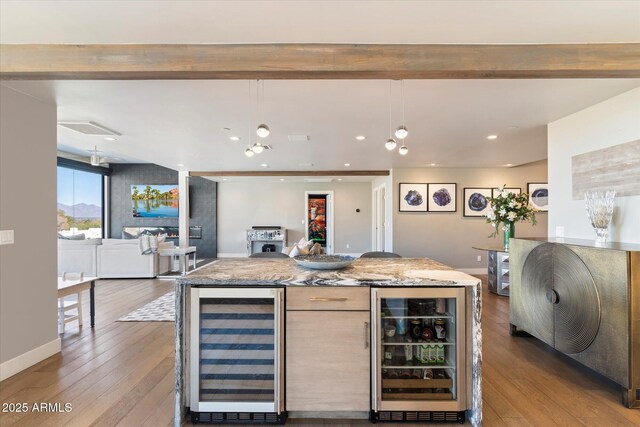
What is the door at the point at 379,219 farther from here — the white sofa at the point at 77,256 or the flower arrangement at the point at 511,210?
the white sofa at the point at 77,256

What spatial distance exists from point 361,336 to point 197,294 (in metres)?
1.08

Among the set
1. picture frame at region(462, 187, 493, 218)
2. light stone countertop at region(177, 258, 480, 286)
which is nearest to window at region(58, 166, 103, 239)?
light stone countertop at region(177, 258, 480, 286)

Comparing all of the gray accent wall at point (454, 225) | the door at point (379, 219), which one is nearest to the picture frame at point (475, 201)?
the gray accent wall at point (454, 225)

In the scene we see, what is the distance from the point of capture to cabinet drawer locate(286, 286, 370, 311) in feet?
6.48

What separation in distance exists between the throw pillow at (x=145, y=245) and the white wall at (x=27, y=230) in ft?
10.1

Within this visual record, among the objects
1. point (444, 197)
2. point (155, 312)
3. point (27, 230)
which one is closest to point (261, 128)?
point (27, 230)

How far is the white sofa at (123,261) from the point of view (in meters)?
6.15

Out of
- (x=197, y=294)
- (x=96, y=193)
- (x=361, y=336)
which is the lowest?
(x=361, y=336)

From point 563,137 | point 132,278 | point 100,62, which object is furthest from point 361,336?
point 132,278

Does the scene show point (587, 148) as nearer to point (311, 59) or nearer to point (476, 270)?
point (311, 59)

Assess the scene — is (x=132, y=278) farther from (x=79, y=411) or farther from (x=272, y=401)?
(x=272, y=401)

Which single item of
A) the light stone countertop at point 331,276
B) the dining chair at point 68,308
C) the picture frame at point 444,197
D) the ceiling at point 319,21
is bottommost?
the dining chair at point 68,308

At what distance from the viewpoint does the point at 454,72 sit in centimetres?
205

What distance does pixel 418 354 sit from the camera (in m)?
2.07
